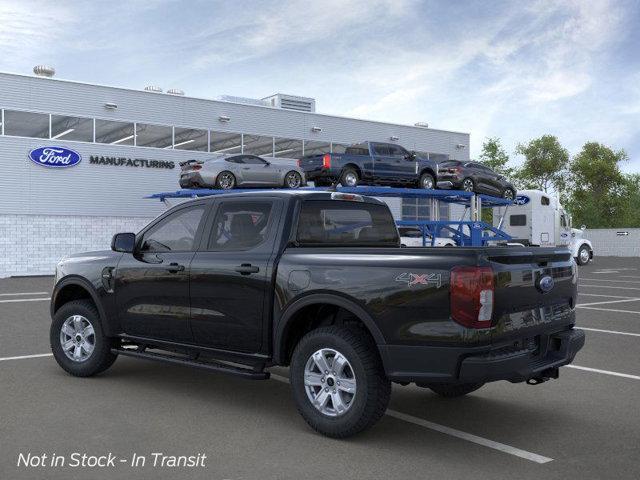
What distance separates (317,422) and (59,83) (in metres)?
26.3

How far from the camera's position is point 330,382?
17.0 feet

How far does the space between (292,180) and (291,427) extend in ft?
61.8

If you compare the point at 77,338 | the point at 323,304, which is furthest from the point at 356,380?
the point at 77,338

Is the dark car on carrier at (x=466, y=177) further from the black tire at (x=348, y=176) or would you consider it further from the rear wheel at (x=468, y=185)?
the black tire at (x=348, y=176)

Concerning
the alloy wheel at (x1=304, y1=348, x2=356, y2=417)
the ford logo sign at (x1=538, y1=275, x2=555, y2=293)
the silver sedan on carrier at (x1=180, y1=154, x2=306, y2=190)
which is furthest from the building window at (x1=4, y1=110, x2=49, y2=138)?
the ford logo sign at (x1=538, y1=275, x2=555, y2=293)

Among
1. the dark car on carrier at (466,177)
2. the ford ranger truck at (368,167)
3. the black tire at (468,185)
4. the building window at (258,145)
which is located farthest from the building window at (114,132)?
the black tire at (468,185)

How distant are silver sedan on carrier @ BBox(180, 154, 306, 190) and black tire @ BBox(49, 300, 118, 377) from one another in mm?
15763

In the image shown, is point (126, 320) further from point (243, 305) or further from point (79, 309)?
point (243, 305)

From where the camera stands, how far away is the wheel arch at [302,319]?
4.99 meters

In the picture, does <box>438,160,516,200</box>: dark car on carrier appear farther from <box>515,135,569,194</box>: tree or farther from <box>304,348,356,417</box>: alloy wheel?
<box>515,135,569,194</box>: tree

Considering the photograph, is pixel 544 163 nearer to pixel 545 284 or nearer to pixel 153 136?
pixel 153 136

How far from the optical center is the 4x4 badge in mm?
4691

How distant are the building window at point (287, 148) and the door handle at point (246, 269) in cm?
2827

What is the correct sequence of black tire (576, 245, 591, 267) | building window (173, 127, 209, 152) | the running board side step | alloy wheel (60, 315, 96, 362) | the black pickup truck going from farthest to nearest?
black tire (576, 245, 591, 267) → building window (173, 127, 209, 152) → alloy wheel (60, 315, 96, 362) → the running board side step → the black pickup truck
